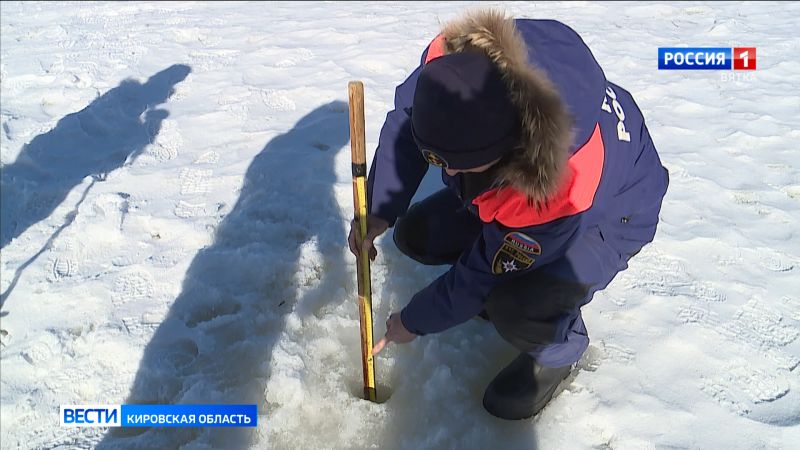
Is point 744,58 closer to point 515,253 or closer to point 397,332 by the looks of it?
point 515,253

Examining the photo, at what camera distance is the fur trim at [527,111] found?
1.20m

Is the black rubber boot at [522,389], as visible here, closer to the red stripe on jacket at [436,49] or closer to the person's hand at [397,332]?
the person's hand at [397,332]

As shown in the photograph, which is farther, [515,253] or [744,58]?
[744,58]

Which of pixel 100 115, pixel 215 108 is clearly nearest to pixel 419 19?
pixel 215 108

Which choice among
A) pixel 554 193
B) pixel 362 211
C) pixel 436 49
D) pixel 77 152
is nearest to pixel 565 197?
pixel 554 193

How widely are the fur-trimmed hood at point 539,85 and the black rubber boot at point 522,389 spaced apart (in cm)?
77

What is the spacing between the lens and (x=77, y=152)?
343 centimetres

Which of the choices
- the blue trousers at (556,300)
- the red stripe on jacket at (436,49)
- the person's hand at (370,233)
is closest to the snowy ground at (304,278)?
the blue trousers at (556,300)

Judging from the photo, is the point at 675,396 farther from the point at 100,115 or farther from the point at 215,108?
the point at 100,115

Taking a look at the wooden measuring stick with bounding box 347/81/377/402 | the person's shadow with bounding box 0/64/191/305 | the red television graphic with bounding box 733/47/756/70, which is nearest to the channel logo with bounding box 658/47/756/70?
the red television graphic with bounding box 733/47/756/70

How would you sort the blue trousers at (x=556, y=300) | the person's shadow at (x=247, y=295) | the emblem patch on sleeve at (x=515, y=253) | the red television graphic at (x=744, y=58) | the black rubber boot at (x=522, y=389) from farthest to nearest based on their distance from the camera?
the red television graphic at (x=744, y=58) → the person's shadow at (x=247, y=295) → the black rubber boot at (x=522, y=389) → the blue trousers at (x=556, y=300) → the emblem patch on sleeve at (x=515, y=253)

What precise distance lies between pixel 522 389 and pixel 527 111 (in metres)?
1.00

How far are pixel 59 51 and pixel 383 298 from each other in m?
4.23

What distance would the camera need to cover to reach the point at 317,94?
394cm
